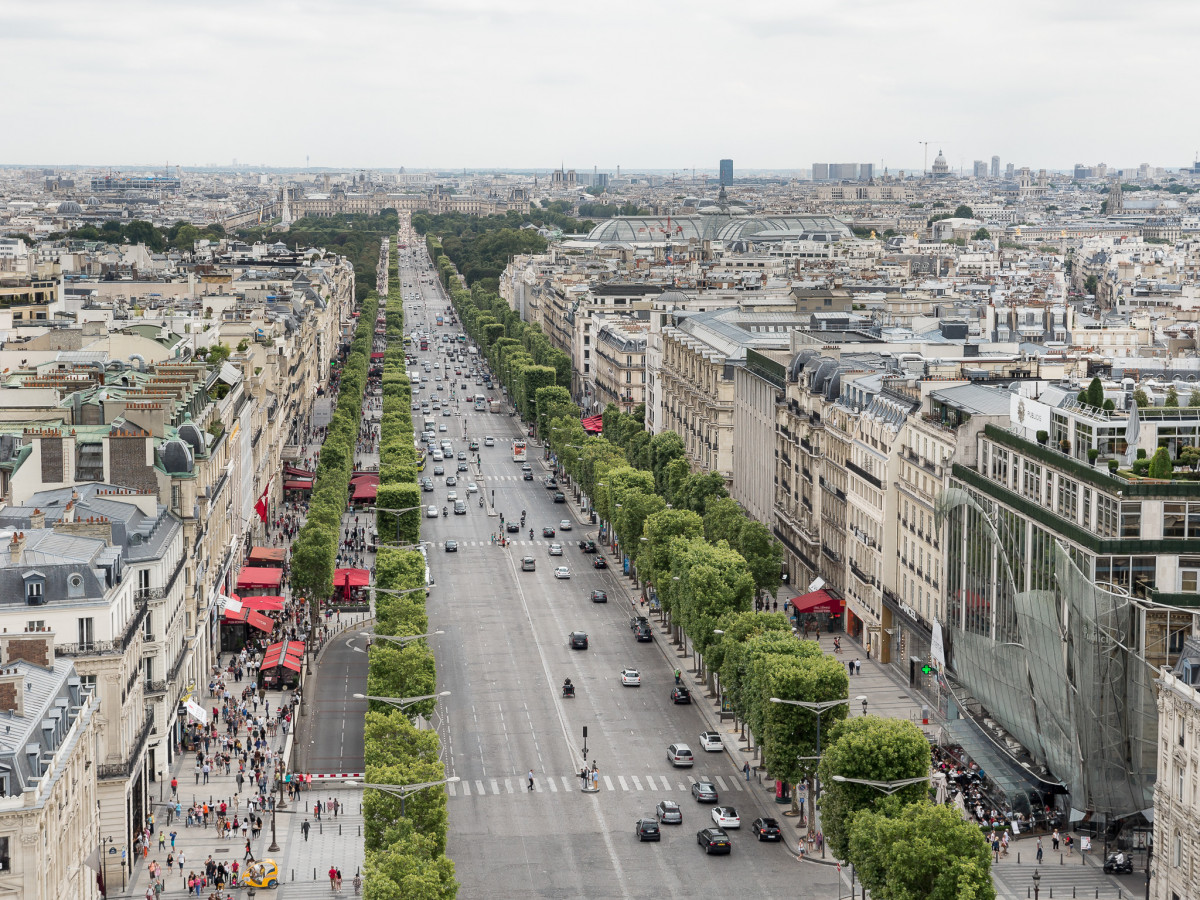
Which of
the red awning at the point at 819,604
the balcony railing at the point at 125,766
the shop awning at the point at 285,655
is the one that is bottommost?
the shop awning at the point at 285,655

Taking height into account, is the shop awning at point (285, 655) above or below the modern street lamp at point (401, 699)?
below

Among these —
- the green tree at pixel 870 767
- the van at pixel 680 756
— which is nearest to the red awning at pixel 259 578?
the van at pixel 680 756

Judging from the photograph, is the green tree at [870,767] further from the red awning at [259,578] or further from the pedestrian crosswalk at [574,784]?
the red awning at [259,578]

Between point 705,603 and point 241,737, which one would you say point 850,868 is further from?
point 241,737

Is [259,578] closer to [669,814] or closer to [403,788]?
[669,814]

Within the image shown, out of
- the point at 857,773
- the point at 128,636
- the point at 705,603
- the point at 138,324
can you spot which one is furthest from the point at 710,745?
the point at 138,324

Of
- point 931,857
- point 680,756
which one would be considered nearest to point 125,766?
point 680,756

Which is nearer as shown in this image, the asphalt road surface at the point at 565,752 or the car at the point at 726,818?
the asphalt road surface at the point at 565,752
